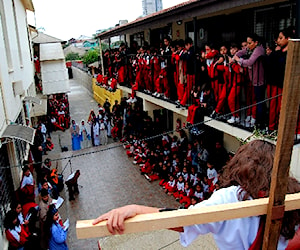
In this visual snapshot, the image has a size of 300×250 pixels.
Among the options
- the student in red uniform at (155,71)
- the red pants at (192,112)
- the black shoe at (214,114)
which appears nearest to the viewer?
the black shoe at (214,114)

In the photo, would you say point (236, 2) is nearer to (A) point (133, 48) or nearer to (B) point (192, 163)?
(B) point (192, 163)

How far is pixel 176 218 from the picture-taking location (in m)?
1.37

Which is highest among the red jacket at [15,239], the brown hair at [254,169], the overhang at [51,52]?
the overhang at [51,52]

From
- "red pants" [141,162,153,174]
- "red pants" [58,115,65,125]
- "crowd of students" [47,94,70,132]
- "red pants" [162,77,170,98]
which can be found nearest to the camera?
"red pants" [162,77,170,98]

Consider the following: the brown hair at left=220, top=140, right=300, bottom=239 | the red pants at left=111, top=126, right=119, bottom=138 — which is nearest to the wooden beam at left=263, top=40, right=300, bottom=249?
the brown hair at left=220, top=140, right=300, bottom=239

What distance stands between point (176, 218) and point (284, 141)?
59 centimetres

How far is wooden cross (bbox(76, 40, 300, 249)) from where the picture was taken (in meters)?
1.34

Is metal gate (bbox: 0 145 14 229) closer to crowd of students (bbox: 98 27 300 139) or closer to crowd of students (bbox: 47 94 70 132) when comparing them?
crowd of students (bbox: 98 27 300 139)

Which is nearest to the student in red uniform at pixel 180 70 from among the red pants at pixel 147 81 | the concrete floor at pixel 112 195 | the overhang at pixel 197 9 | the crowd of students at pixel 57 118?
the overhang at pixel 197 9

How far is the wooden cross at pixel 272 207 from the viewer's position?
4.40ft

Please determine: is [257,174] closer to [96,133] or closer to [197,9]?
[197,9]

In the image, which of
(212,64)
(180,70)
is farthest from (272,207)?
(180,70)

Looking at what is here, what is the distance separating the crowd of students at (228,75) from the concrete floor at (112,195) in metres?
2.59

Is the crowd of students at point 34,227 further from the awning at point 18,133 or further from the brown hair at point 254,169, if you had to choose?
the brown hair at point 254,169
